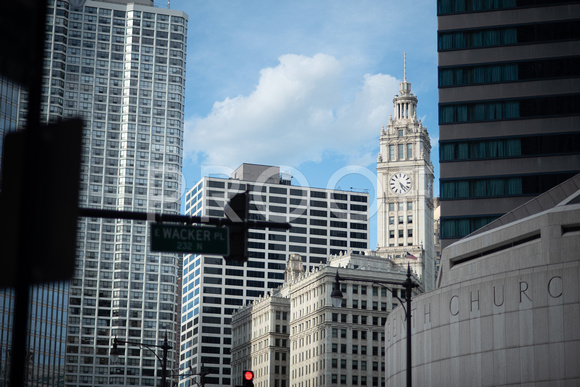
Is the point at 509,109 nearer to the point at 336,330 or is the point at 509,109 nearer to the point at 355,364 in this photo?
the point at 336,330

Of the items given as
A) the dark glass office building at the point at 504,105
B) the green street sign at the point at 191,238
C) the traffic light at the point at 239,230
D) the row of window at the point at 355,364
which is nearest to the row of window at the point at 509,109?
the dark glass office building at the point at 504,105

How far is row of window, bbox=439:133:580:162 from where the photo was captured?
297 ft

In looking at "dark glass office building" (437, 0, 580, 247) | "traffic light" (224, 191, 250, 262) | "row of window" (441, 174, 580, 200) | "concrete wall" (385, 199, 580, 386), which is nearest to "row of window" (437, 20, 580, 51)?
"dark glass office building" (437, 0, 580, 247)

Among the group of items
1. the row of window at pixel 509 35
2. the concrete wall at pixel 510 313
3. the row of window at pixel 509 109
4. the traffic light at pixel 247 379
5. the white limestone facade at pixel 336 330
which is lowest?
the traffic light at pixel 247 379

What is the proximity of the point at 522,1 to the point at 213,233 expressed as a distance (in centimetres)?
8359

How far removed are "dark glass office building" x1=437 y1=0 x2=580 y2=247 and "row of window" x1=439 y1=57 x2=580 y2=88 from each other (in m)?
0.10

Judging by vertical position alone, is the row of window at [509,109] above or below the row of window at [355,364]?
above

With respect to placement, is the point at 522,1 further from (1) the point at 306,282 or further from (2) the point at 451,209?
(1) the point at 306,282

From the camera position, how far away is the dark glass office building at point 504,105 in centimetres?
9075

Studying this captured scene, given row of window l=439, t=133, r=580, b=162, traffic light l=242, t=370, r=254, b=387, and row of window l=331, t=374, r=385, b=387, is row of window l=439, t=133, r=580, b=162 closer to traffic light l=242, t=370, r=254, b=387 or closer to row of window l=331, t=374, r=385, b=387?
traffic light l=242, t=370, r=254, b=387

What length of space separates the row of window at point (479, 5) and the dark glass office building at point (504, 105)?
0.34 feet

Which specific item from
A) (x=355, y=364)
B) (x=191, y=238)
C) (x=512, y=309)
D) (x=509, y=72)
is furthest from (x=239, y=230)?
(x=355, y=364)

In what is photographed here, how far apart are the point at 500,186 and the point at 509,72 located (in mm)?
11727

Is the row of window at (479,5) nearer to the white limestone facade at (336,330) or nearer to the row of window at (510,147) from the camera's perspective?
the row of window at (510,147)
